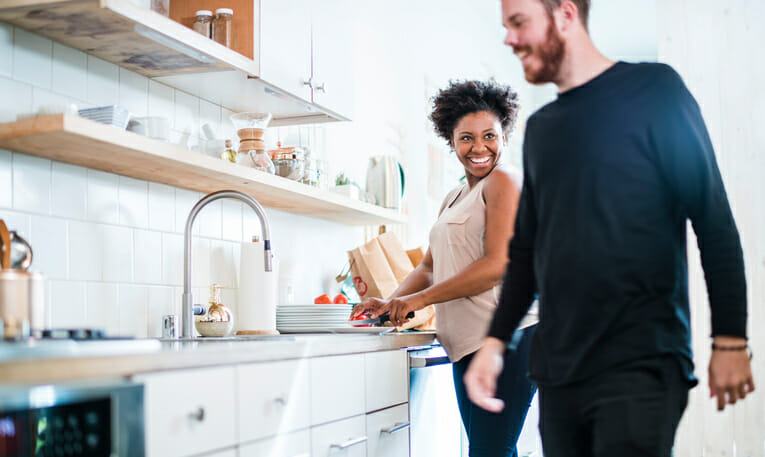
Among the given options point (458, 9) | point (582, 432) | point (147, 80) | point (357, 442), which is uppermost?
point (458, 9)

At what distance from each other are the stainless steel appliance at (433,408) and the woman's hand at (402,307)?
13cm

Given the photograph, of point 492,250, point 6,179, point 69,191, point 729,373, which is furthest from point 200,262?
point 729,373

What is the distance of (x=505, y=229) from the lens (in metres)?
2.41

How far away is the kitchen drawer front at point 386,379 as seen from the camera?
2334 millimetres

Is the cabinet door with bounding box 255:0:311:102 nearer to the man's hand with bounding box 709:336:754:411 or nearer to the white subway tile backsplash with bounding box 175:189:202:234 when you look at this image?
the white subway tile backsplash with bounding box 175:189:202:234

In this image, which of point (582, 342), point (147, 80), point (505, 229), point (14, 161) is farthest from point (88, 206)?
point (582, 342)

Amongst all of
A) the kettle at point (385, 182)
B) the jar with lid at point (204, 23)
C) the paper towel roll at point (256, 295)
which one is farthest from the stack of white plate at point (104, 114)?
the kettle at point (385, 182)

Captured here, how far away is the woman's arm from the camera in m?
2.40

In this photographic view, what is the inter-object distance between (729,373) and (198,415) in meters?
0.91

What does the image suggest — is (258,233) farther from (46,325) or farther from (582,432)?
(582,432)

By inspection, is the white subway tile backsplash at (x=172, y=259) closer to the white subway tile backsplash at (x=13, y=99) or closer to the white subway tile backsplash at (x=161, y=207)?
the white subway tile backsplash at (x=161, y=207)

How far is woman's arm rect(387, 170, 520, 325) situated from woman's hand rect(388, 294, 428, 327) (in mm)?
69

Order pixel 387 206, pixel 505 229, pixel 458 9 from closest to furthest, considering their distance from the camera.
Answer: pixel 505 229, pixel 387 206, pixel 458 9

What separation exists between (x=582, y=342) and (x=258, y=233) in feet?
6.09
